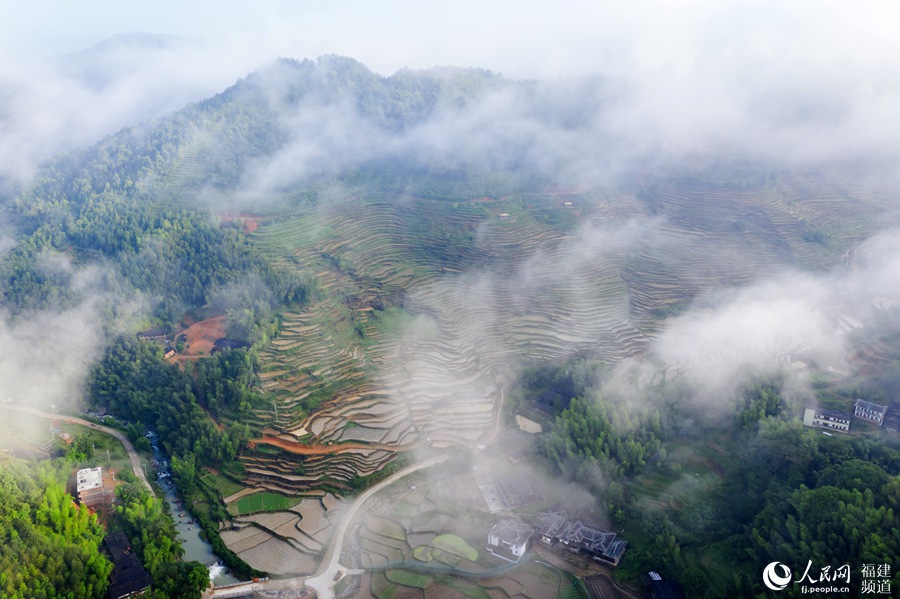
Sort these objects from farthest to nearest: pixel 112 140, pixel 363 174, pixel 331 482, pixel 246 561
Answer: pixel 112 140 < pixel 363 174 < pixel 331 482 < pixel 246 561

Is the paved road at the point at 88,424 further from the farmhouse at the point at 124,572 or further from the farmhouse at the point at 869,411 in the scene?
the farmhouse at the point at 869,411

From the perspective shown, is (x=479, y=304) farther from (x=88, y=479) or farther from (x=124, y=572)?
(x=124, y=572)

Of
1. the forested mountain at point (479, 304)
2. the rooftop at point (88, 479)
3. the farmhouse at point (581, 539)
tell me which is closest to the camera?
the farmhouse at point (581, 539)

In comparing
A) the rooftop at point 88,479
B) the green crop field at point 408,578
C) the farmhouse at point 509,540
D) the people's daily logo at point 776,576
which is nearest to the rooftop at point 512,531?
the farmhouse at point 509,540

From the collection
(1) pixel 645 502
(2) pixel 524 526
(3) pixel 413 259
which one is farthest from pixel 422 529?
(3) pixel 413 259

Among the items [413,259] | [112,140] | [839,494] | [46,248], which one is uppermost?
[112,140]

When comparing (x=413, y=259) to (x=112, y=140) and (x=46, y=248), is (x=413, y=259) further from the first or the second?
(x=112, y=140)

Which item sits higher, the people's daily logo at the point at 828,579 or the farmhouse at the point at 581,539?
the people's daily logo at the point at 828,579
